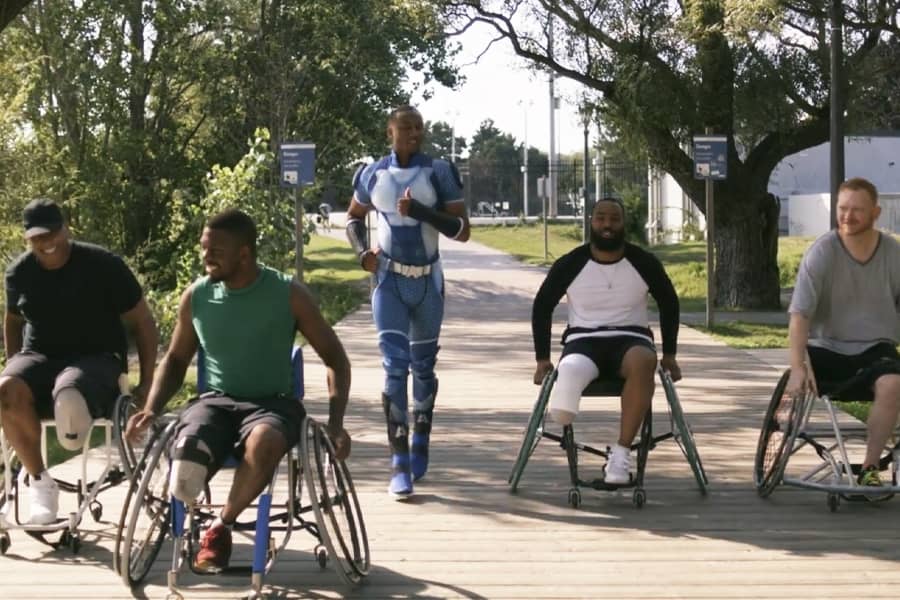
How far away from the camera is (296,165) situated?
17.7m

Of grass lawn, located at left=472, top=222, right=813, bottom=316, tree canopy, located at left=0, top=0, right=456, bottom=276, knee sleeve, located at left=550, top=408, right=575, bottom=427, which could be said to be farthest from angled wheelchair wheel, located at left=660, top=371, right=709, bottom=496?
tree canopy, located at left=0, top=0, right=456, bottom=276

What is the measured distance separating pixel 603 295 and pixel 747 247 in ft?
51.1

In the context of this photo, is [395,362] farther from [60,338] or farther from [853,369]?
[853,369]

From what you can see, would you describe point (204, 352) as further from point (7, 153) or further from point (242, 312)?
point (7, 153)

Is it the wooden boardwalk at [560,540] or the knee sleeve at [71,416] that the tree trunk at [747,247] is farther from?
the knee sleeve at [71,416]

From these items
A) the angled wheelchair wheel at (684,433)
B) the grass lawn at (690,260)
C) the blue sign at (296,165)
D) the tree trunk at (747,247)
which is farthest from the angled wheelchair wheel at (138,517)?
the tree trunk at (747,247)

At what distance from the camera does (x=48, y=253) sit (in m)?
7.12

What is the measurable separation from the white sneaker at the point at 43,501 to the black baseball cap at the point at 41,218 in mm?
1029

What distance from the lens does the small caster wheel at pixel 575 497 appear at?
7.76 meters

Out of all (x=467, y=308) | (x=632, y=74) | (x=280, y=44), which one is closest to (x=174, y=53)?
(x=280, y=44)

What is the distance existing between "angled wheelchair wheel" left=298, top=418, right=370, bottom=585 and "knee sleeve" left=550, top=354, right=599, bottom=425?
1.62 meters

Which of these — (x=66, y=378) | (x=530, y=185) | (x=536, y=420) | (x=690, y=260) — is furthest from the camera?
(x=530, y=185)

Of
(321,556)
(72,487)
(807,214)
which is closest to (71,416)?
(72,487)

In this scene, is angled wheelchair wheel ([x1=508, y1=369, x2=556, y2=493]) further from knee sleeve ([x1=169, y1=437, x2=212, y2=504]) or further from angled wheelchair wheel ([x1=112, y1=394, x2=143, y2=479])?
knee sleeve ([x1=169, y1=437, x2=212, y2=504])
